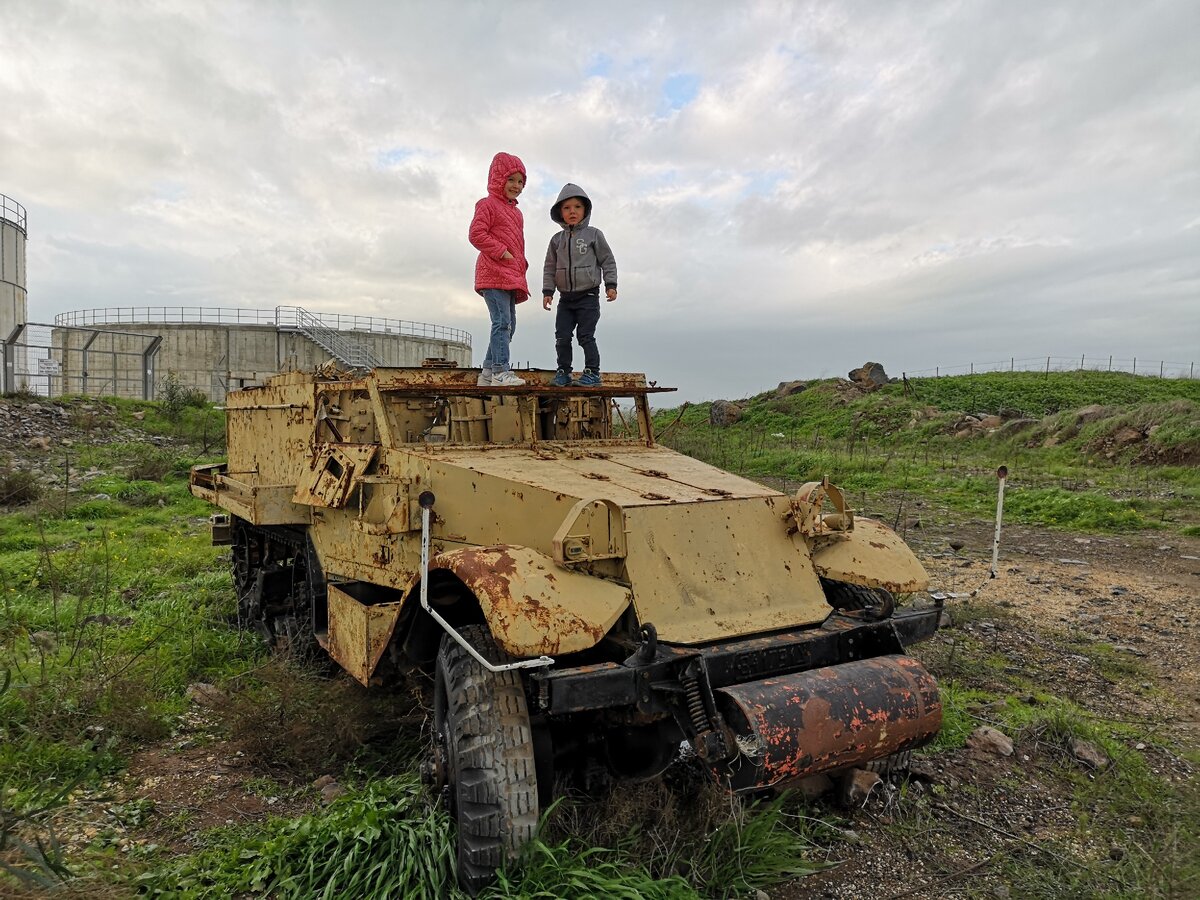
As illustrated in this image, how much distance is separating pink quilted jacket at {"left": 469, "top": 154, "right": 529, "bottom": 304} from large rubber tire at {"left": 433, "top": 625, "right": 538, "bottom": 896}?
9.83ft

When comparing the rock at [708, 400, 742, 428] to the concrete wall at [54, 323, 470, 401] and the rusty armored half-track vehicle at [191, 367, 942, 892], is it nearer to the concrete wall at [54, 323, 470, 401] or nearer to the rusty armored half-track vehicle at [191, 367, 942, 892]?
the concrete wall at [54, 323, 470, 401]

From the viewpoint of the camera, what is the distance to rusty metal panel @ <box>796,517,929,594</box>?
411 cm

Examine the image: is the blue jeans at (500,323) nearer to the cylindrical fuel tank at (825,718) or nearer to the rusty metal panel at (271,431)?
the rusty metal panel at (271,431)

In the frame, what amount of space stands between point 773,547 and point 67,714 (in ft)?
12.5

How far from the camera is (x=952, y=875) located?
3404mm

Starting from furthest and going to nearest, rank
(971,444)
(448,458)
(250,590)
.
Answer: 1. (971,444)
2. (250,590)
3. (448,458)

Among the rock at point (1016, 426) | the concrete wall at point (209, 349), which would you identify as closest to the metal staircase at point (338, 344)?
the concrete wall at point (209, 349)

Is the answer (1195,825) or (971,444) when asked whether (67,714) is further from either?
(971,444)

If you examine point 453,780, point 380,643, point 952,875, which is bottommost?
point 952,875

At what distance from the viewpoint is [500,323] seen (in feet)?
18.4

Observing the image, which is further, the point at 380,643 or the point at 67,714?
the point at 67,714

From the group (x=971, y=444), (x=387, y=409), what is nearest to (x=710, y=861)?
(x=387, y=409)

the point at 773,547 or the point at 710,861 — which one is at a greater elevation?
the point at 773,547

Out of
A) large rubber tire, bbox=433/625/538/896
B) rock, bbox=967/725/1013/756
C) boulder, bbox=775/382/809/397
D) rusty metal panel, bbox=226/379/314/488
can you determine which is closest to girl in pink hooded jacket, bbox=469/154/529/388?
rusty metal panel, bbox=226/379/314/488
